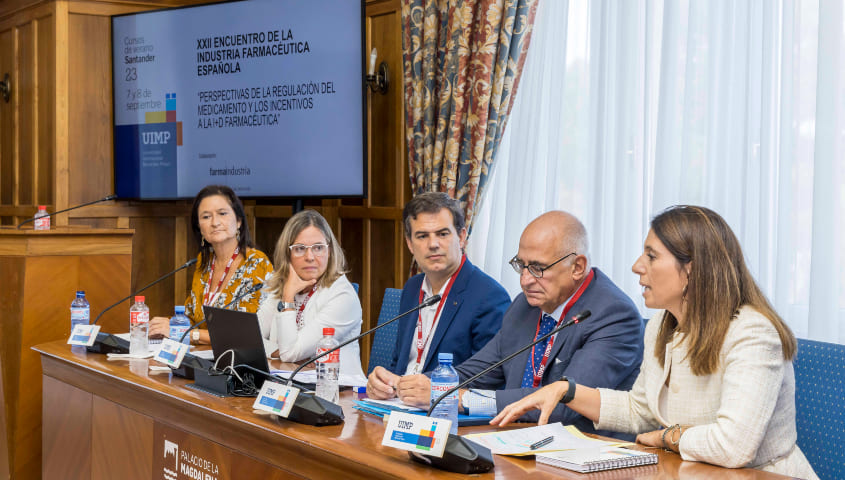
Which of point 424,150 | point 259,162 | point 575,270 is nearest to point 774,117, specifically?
point 575,270

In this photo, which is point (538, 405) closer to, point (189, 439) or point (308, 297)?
point (189, 439)

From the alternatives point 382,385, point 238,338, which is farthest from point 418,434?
Result: point 238,338

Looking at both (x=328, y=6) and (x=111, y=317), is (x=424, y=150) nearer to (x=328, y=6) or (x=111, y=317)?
(x=328, y=6)

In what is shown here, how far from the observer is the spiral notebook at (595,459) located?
1674mm

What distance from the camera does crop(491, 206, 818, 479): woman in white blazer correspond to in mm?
1786

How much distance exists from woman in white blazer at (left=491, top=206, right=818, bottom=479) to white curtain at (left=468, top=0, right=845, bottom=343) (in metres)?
0.96

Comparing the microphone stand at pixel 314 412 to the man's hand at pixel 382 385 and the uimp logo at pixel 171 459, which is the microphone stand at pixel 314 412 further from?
the uimp logo at pixel 171 459

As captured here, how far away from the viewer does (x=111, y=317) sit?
4.04 meters

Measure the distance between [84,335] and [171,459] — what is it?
914 mm

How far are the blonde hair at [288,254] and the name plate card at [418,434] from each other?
1594 millimetres

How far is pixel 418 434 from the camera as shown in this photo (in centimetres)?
171

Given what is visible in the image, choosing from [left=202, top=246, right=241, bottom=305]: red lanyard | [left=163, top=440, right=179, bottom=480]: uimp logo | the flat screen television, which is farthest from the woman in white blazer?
the flat screen television

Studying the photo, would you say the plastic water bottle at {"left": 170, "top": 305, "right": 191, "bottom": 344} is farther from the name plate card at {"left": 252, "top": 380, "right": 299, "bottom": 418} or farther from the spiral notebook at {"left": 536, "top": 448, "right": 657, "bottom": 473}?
the spiral notebook at {"left": 536, "top": 448, "right": 657, "bottom": 473}

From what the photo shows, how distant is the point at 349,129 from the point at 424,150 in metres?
0.44
